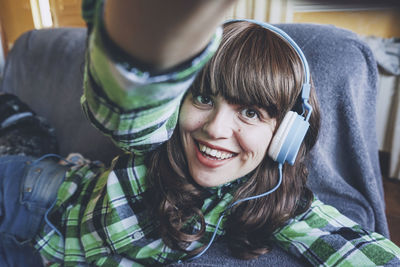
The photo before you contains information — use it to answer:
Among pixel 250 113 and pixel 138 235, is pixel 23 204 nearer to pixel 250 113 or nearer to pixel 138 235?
pixel 138 235

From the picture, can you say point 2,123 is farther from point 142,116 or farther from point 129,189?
point 142,116

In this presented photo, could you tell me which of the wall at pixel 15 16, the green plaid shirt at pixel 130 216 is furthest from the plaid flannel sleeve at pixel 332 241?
the wall at pixel 15 16

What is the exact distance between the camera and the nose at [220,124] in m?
0.56

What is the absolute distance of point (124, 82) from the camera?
0.24 m

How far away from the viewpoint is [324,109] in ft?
2.63

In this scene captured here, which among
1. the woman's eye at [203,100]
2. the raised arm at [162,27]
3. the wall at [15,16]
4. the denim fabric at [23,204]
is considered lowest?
the denim fabric at [23,204]

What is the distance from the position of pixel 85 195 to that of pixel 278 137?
548mm

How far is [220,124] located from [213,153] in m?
0.07

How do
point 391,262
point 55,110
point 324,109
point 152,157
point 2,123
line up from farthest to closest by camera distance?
point 55,110 < point 2,123 < point 324,109 < point 152,157 < point 391,262

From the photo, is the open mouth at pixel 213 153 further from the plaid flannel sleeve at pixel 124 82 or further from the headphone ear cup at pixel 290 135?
the plaid flannel sleeve at pixel 124 82

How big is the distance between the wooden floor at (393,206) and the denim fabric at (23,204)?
1.25 meters

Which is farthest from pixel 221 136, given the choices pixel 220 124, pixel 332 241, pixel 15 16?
pixel 15 16

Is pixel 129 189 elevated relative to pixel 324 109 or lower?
lower

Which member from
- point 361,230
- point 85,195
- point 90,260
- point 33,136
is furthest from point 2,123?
point 361,230
